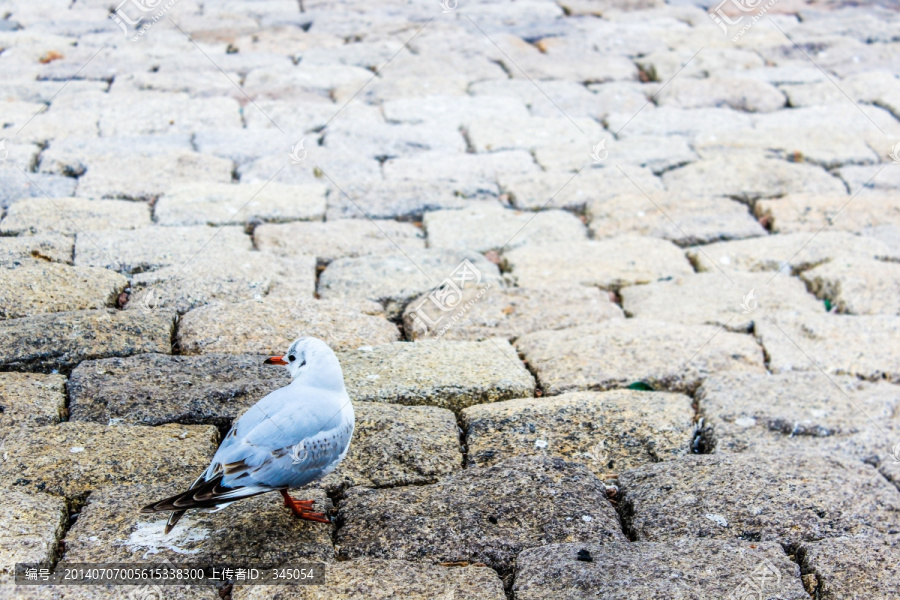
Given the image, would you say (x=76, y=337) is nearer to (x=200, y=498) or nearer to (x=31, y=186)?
(x=200, y=498)

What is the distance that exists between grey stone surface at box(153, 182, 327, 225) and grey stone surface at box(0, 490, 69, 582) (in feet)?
6.86

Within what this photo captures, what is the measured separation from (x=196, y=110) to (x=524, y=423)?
3.74 m

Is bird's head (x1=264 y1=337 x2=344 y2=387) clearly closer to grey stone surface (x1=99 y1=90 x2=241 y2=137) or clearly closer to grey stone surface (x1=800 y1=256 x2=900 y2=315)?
grey stone surface (x1=800 y1=256 x2=900 y2=315)

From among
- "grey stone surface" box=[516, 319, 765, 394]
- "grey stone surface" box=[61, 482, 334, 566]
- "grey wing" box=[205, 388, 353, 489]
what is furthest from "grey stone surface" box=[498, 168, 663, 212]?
"grey stone surface" box=[61, 482, 334, 566]

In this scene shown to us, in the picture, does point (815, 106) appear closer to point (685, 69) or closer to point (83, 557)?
point (685, 69)

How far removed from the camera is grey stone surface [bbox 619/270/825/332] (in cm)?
364

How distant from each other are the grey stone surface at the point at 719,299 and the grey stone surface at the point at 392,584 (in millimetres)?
1840

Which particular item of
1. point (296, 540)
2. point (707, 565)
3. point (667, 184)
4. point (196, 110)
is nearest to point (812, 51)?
point (667, 184)

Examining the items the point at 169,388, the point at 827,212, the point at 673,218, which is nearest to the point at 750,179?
the point at 827,212

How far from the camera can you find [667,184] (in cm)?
491

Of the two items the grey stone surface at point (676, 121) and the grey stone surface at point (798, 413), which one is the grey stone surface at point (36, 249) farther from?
the grey stone surface at point (676, 121)

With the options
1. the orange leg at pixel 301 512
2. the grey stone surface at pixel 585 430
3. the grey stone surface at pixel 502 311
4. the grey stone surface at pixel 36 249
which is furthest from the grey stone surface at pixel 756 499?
the grey stone surface at pixel 36 249

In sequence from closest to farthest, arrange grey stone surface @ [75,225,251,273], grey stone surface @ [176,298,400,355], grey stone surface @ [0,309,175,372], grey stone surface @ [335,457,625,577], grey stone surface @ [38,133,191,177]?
1. grey stone surface @ [335,457,625,577]
2. grey stone surface @ [0,309,175,372]
3. grey stone surface @ [176,298,400,355]
4. grey stone surface @ [75,225,251,273]
5. grey stone surface @ [38,133,191,177]

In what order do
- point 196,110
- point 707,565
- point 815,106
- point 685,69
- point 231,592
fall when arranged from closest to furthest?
point 231,592 → point 707,565 → point 196,110 → point 815,106 → point 685,69
